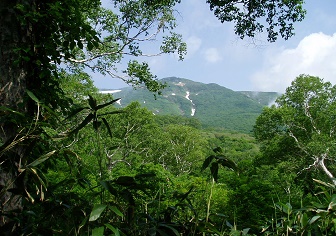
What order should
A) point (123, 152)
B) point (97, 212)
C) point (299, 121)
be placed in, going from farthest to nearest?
point (123, 152) → point (299, 121) → point (97, 212)

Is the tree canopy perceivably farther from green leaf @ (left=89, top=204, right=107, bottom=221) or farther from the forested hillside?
green leaf @ (left=89, top=204, right=107, bottom=221)

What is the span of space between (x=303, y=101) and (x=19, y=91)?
26.5 metres

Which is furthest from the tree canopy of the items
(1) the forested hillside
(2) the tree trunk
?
(2) the tree trunk

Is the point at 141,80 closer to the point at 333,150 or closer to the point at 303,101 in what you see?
the point at 333,150

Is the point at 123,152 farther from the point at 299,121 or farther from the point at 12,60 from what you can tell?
the point at 12,60

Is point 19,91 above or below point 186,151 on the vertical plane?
above

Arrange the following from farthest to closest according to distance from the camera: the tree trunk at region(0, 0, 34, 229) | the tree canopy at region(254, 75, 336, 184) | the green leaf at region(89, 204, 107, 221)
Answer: the tree canopy at region(254, 75, 336, 184)
the tree trunk at region(0, 0, 34, 229)
the green leaf at region(89, 204, 107, 221)

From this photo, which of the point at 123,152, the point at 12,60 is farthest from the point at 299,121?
the point at 12,60

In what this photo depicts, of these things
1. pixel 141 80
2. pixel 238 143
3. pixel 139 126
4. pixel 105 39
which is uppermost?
pixel 105 39

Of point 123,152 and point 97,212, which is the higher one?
point 97,212

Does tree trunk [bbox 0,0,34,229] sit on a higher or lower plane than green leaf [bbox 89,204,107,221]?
higher

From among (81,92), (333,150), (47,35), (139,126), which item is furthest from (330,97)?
(47,35)

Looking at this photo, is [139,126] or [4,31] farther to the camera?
[139,126]

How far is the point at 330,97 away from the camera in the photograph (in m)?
25.8
